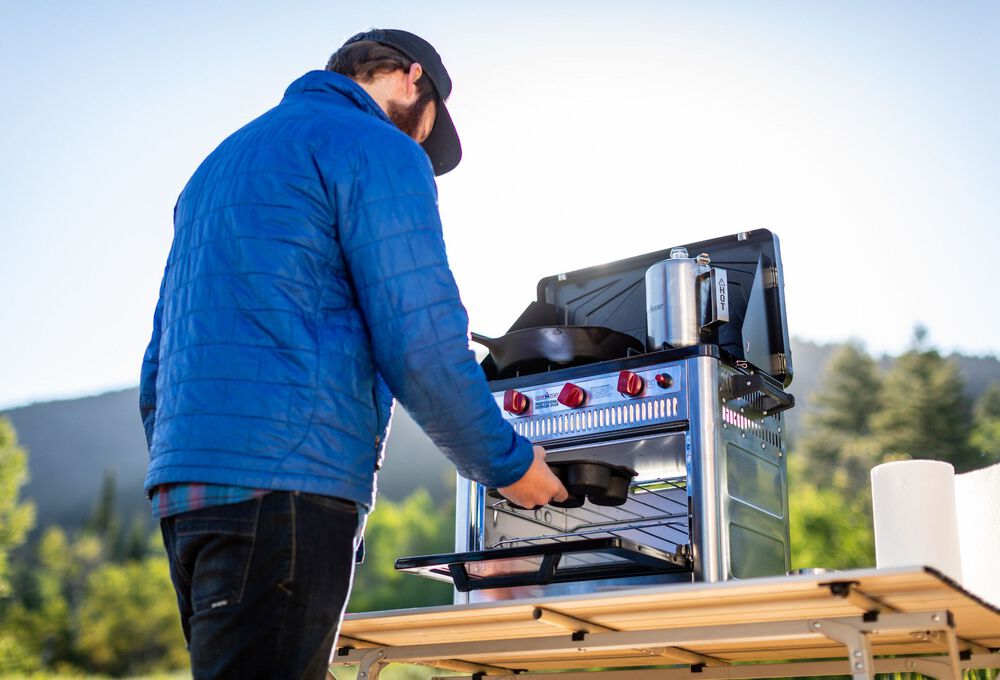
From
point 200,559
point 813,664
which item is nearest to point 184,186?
point 200,559

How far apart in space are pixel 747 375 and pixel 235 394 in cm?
130

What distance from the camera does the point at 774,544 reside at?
2.54 m

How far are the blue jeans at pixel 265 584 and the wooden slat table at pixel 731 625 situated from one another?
1.63 ft

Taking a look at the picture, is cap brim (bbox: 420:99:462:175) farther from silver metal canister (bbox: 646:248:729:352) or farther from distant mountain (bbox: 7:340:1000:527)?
distant mountain (bbox: 7:340:1000:527)

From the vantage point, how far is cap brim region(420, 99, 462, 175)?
81.4 inches

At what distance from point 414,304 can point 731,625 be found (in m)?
0.87

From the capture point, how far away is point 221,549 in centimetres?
144

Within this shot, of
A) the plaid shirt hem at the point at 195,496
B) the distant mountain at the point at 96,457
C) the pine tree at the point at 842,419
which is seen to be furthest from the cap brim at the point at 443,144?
the distant mountain at the point at 96,457

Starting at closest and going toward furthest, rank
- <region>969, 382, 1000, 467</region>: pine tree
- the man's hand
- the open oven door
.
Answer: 1. the man's hand
2. the open oven door
3. <region>969, 382, 1000, 467</region>: pine tree

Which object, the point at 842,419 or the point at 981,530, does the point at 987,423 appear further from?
the point at 981,530

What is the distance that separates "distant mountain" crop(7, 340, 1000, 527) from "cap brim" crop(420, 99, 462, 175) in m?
68.6

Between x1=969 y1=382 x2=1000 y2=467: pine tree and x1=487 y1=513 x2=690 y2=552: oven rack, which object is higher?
x1=969 y1=382 x2=1000 y2=467: pine tree

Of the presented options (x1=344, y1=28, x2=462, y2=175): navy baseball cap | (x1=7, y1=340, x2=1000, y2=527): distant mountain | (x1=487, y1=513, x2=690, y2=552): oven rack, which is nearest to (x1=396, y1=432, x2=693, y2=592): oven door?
(x1=487, y1=513, x2=690, y2=552): oven rack

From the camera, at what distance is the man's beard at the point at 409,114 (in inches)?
76.8
